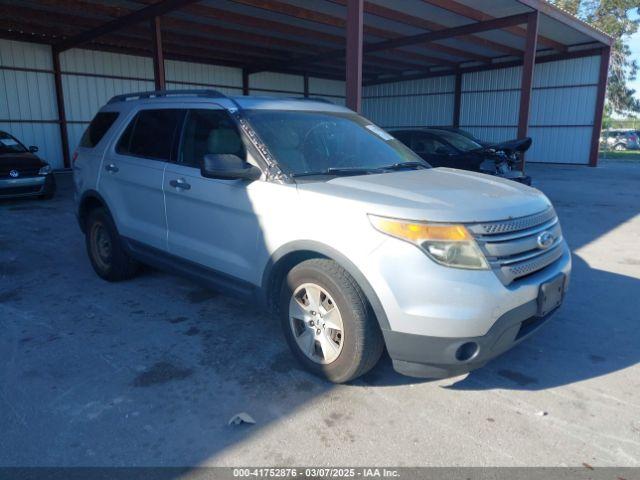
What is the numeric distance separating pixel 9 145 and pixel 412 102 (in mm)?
19604

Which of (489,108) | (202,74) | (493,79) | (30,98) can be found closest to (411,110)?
(489,108)

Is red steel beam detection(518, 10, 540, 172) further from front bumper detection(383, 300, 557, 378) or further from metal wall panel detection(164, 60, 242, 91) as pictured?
metal wall panel detection(164, 60, 242, 91)

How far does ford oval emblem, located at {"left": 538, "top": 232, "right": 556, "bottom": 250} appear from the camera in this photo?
2.97m

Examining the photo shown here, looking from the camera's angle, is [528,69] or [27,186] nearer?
[27,186]

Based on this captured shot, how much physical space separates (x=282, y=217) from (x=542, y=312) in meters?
1.70

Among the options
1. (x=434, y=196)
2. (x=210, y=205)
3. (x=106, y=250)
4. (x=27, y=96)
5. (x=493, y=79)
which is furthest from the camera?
(x=493, y=79)

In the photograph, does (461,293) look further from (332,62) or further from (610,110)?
(610,110)

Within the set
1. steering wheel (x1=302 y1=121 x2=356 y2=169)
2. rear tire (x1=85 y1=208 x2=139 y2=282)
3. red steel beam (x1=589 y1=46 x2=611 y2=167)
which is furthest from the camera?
red steel beam (x1=589 y1=46 x2=611 y2=167)

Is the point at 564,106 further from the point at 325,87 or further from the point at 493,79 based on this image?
the point at 325,87

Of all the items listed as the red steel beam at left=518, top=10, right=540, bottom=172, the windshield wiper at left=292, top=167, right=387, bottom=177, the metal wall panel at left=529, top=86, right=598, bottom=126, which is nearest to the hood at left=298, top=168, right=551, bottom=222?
the windshield wiper at left=292, top=167, right=387, bottom=177

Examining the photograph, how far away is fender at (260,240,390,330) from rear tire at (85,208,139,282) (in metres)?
2.15

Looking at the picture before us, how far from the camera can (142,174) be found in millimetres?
4316

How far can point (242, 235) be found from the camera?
11.3ft

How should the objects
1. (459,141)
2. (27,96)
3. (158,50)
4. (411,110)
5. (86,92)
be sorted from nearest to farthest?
(459,141), (158,50), (27,96), (86,92), (411,110)
